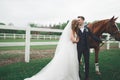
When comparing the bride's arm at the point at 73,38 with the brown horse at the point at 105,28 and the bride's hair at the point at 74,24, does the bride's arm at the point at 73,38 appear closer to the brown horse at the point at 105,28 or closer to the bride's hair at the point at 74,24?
the bride's hair at the point at 74,24

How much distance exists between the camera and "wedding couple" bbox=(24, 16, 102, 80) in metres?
5.27

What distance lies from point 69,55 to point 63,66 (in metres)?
0.38

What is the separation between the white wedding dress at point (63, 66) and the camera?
5.24 meters

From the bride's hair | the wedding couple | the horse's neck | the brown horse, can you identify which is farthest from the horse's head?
the bride's hair

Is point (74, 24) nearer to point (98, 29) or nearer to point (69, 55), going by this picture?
point (69, 55)

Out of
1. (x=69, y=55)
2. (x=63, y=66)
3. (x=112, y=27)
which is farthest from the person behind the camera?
(x=112, y=27)

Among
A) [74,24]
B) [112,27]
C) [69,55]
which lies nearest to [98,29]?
[112,27]

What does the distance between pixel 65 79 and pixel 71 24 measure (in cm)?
155

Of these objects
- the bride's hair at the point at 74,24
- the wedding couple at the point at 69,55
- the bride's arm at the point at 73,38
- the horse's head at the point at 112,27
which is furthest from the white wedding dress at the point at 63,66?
the horse's head at the point at 112,27

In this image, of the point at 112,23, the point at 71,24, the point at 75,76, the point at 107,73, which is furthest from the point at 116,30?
the point at 75,76

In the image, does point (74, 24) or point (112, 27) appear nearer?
point (74, 24)

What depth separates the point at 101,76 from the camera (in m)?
6.43

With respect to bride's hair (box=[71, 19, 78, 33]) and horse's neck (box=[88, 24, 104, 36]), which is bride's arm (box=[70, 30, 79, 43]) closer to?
bride's hair (box=[71, 19, 78, 33])

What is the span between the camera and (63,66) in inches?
211
